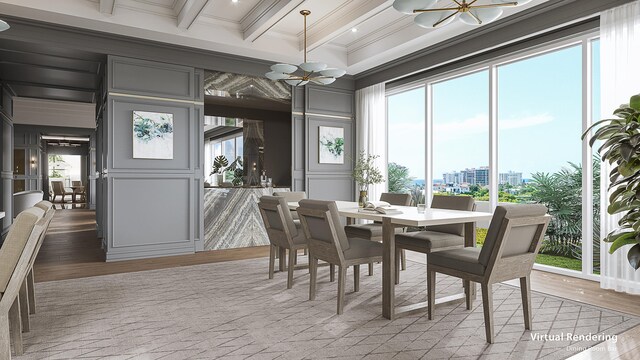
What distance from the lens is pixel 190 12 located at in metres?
4.48

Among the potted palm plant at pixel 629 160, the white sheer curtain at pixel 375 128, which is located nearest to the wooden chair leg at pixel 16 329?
the potted palm plant at pixel 629 160

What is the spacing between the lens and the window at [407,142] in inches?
246

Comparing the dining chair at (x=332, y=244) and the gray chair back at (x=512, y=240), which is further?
Answer: the dining chair at (x=332, y=244)

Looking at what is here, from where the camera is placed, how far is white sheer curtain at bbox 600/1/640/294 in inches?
141

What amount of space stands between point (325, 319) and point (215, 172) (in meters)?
4.47

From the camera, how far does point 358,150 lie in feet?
22.9

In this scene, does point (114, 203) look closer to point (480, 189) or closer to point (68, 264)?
point (68, 264)

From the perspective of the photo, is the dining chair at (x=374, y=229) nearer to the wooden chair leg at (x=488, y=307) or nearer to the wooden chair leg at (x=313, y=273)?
the wooden chair leg at (x=313, y=273)

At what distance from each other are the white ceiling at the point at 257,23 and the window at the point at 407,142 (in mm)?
858

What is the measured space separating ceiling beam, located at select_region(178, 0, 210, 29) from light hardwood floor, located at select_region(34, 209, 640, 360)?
113 inches

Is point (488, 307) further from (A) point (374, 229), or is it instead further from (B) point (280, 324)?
(A) point (374, 229)

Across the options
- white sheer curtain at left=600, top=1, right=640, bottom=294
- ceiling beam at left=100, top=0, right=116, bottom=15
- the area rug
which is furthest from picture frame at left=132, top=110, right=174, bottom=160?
white sheer curtain at left=600, top=1, right=640, bottom=294

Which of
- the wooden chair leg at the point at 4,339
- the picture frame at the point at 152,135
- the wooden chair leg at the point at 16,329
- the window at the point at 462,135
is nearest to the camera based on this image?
the wooden chair leg at the point at 4,339

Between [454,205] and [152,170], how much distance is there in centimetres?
382
